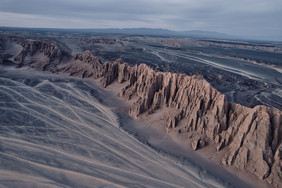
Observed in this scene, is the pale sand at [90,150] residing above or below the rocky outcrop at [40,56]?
below

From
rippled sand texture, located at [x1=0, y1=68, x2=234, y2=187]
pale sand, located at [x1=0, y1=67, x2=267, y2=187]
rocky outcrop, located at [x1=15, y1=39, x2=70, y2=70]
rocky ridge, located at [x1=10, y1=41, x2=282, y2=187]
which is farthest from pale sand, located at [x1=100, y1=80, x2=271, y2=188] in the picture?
rocky outcrop, located at [x1=15, y1=39, x2=70, y2=70]

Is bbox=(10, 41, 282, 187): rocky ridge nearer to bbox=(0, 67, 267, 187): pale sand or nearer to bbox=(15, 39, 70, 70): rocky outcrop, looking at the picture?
bbox=(0, 67, 267, 187): pale sand

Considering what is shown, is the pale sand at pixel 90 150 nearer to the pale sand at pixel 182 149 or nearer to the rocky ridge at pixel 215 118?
the pale sand at pixel 182 149

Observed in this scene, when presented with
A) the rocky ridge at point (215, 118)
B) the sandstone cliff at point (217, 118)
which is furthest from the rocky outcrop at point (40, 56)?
the sandstone cliff at point (217, 118)

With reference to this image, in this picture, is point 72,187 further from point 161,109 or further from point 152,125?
point 161,109

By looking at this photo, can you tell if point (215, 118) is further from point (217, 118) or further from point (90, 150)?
point (90, 150)

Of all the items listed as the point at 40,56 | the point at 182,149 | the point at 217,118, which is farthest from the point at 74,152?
the point at 40,56
